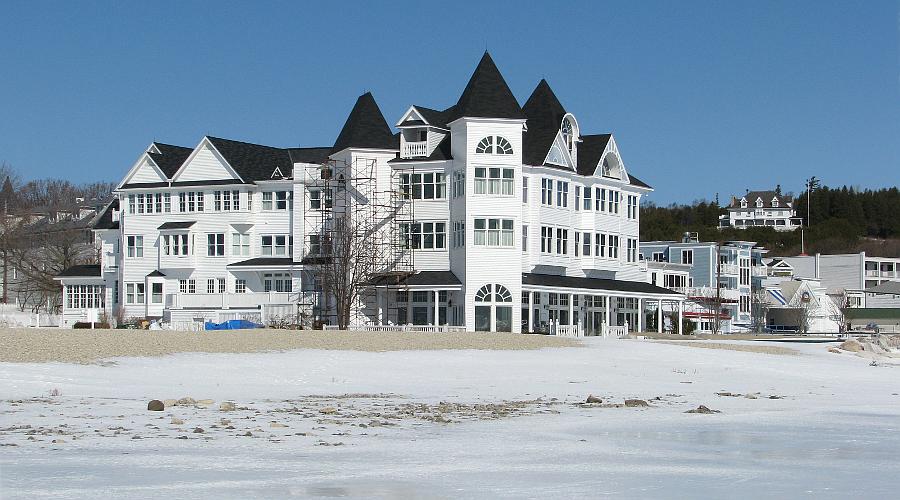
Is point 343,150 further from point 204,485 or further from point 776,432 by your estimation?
point 204,485

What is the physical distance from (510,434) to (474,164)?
4003 cm

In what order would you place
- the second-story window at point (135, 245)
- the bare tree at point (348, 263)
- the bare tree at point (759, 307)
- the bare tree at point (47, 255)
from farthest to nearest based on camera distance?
the bare tree at point (759, 307), the bare tree at point (47, 255), the second-story window at point (135, 245), the bare tree at point (348, 263)

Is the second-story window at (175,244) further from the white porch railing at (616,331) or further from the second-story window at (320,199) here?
the white porch railing at (616,331)

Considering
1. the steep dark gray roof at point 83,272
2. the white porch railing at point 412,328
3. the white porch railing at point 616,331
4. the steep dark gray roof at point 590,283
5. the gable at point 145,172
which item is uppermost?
the gable at point 145,172

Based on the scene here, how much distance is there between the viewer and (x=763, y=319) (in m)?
104

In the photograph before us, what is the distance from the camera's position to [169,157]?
225 ft

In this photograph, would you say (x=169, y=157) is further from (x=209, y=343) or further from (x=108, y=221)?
(x=209, y=343)

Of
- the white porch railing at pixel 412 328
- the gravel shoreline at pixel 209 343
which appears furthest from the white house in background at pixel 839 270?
the gravel shoreline at pixel 209 343

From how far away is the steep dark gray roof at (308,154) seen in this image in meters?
68.2

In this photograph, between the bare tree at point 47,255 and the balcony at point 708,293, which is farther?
the balcony at point 708,293

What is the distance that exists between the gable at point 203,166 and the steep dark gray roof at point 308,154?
4791 millimetres

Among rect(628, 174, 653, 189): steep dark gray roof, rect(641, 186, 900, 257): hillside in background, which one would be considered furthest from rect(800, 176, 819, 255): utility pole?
rect(628, 174, 653, 189): steep dark gray roof

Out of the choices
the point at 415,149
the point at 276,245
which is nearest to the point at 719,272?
the point at 415,149

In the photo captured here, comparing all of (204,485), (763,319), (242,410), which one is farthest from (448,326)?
(763,319)
